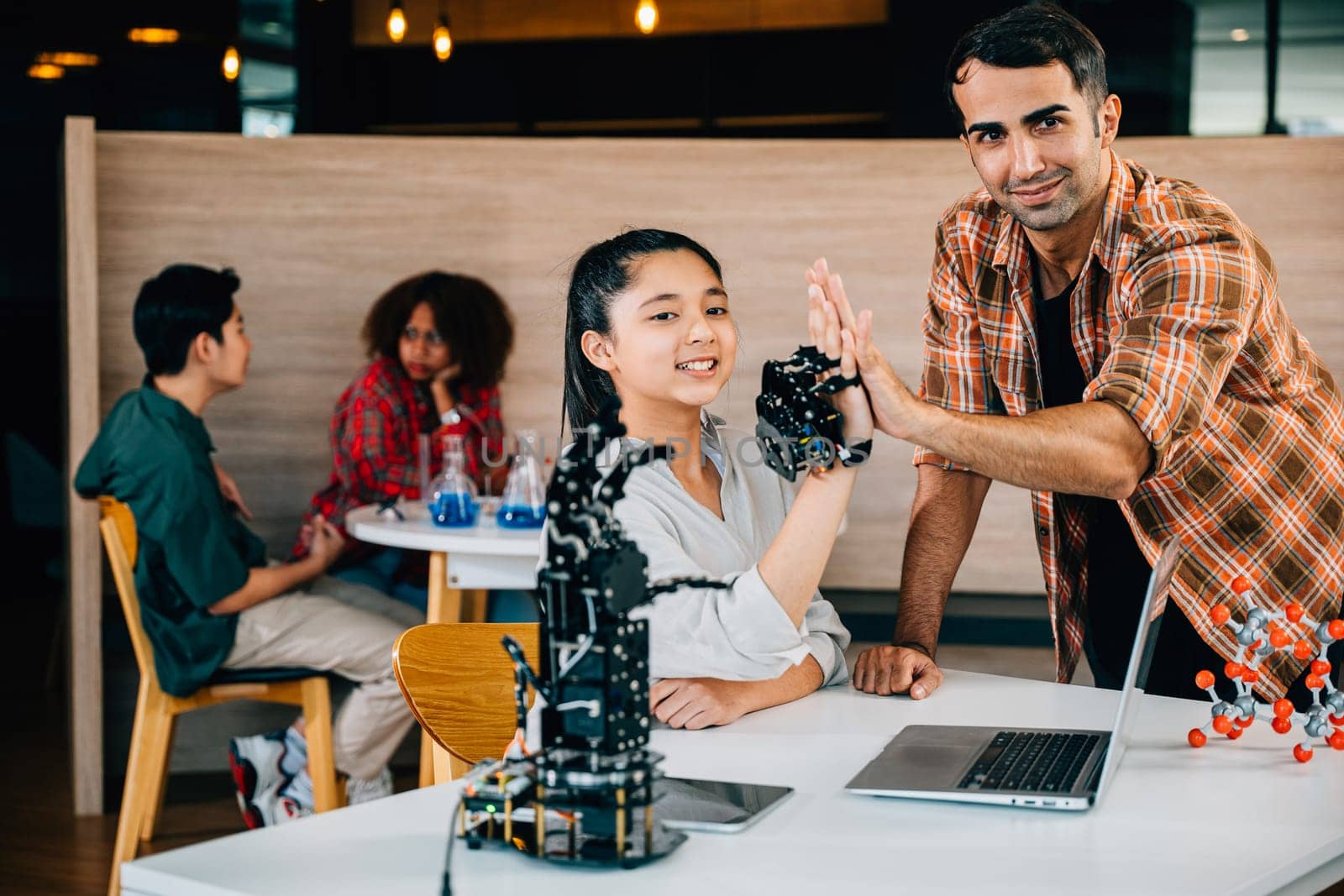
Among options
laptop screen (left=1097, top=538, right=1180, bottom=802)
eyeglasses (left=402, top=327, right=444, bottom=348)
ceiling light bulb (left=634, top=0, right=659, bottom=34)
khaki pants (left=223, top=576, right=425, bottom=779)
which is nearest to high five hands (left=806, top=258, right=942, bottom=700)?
laptop screen (left=1097, top=538, right=1180, bottom=802)

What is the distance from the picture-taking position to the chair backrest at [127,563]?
3.20 meters

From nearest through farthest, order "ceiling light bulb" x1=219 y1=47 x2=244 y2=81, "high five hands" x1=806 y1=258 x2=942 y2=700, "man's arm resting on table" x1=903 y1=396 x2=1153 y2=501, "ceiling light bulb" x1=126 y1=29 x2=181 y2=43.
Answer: "high five hands" x1=806 y1=258 x2=942 y2=700 < "man's arm resting on table" x1=903 y1=396 x2=1153 y2=501 < "ceiling light bulb" x1=219 y1=47 x2=244 y2=81 < "ceiling light bulb" x1=126 y1=29 x2=181 y2=43

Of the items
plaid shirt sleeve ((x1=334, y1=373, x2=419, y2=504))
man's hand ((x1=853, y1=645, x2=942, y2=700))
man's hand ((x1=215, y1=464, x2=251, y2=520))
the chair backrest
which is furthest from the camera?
plaid shirt sleeve ((x1=334, y1=373, x2=419, y2=504))

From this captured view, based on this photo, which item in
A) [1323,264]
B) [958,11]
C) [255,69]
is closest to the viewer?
[1323,264]

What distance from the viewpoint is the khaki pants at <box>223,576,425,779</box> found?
11.2ft

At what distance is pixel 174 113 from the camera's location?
22.7ft

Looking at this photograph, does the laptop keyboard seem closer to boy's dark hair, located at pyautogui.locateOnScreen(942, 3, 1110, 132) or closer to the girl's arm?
the girl's arm

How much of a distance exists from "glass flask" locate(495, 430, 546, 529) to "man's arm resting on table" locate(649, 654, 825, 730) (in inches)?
72.6

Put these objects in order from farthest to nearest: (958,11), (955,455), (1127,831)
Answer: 1. (958,11)
2. (955,455)
3. (1127,831)

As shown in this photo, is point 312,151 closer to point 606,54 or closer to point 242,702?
point 242,702

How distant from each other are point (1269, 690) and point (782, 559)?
2.78 feet

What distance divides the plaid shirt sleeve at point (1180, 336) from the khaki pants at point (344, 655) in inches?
86.1

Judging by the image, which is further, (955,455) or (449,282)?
(449,282)

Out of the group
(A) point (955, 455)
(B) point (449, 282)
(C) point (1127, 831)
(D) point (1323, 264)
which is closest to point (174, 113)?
(B) point (449, 282)
